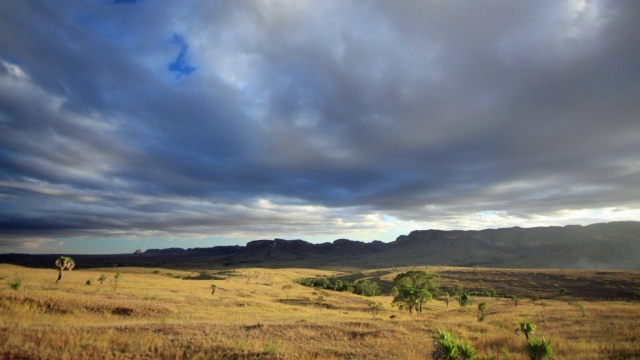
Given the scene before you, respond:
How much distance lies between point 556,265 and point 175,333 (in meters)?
245

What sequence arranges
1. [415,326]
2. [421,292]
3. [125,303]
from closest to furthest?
[415,326], [125,303], [421,292]

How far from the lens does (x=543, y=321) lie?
2877 cm

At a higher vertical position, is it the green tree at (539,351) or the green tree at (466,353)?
the green tree at (466,353)

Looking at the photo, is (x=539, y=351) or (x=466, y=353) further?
(x=539, y=351)

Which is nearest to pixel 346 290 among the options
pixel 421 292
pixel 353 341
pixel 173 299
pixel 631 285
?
pixel 421 292

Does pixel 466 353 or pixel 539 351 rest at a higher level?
pixel 466 353

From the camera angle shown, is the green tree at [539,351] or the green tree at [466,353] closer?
the green tree at [466,353]

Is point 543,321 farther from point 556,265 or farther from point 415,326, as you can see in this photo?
point 556,265

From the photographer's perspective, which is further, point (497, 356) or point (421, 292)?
point (421, 292)

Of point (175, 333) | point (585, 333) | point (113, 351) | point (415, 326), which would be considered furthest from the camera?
point (415, 326)

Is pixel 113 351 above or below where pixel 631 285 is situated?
above

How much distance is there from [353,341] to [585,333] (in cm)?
1612

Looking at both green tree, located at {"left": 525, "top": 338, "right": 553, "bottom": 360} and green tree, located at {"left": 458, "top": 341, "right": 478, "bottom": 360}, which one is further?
green tree, located at {"left": 525, "top": 338, "right": 553, "bottom": 360}

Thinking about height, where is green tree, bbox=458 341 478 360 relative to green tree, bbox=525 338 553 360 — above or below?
above
